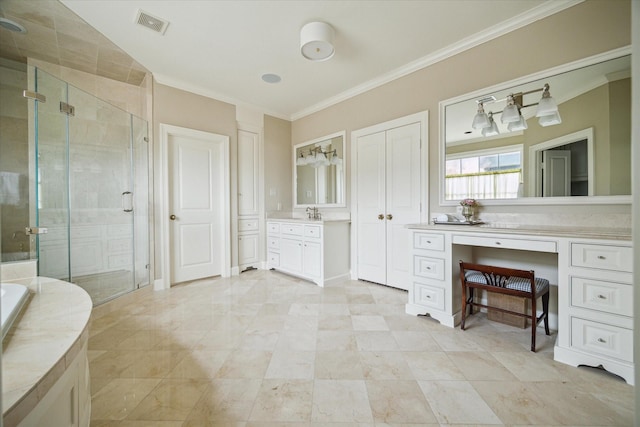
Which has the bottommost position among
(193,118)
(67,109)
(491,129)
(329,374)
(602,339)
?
(329,374)

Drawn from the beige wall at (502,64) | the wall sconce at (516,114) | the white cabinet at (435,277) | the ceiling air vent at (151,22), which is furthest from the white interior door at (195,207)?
the wall sconce at (516,114)

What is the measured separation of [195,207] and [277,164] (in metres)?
1.51

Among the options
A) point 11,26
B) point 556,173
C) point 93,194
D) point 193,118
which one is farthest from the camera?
point 193,118

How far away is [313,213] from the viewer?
4086 millimetres

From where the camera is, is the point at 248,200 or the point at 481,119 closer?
the point at 481,119

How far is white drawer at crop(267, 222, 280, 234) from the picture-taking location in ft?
13.1

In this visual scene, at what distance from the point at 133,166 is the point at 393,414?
354 cm

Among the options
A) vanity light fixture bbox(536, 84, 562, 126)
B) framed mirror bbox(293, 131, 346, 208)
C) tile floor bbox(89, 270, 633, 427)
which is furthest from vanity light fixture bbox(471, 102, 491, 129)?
tile floor bbox(89, 270, 633, 427)

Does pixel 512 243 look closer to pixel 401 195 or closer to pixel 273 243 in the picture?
pixel 401 195

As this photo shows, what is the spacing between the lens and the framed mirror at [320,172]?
3793 millimetres

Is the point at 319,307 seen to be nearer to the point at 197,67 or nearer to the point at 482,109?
the point at 482,109

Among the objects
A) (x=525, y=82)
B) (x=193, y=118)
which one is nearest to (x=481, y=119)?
(x=525, y=82)

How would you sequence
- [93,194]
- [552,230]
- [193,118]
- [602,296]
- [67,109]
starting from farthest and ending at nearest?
[193,118]
[93,194]
[67,109]
[552,230]
[602,296]

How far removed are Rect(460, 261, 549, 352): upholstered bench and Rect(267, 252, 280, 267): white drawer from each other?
2.59 m
